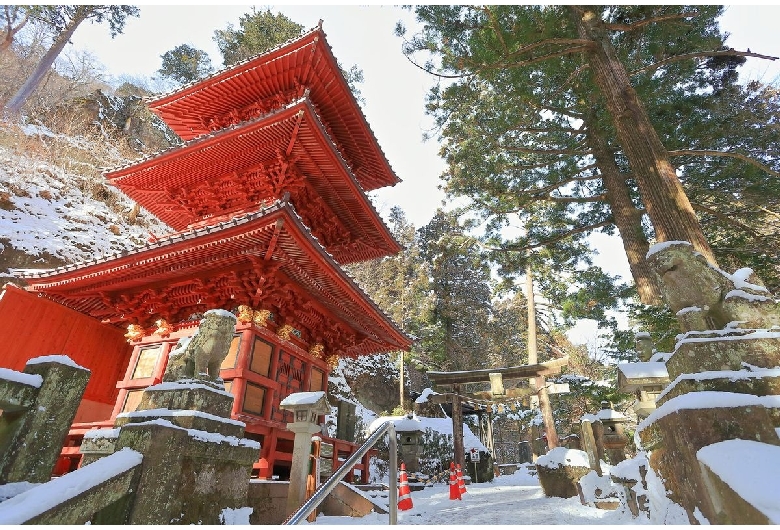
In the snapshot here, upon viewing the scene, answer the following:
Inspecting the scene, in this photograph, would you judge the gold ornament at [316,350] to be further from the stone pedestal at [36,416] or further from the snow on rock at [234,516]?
the stone pedestal at [36,416]

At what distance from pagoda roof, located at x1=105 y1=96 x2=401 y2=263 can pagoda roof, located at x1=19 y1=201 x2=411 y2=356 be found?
2.53 meters

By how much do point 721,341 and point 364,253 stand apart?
10357 millimetres

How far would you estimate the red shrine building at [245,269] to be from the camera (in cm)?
744

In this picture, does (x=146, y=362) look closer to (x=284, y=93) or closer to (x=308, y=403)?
(x=308, y=403)

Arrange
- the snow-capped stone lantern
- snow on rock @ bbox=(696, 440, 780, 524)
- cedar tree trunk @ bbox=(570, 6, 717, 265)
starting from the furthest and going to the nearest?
1. the snow-capped stone lantern
2. cedar tree trunk @ bbox=(570, 6, 717, 265)
3. snow on rock @ bbox=(696, 440, 780, 524)

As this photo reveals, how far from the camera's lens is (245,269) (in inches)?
305

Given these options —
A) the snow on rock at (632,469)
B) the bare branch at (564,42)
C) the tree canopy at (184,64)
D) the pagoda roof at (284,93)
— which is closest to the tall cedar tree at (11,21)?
the tree canopy at (184,64)

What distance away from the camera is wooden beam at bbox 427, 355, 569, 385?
50.3 feet

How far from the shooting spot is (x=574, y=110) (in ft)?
37.0

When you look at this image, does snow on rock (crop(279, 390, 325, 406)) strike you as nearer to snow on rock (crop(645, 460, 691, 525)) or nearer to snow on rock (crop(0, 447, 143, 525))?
snow on rock (crop(0, 447, 143, 525))

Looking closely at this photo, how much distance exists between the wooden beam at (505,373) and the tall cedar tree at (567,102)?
5358 millimetres

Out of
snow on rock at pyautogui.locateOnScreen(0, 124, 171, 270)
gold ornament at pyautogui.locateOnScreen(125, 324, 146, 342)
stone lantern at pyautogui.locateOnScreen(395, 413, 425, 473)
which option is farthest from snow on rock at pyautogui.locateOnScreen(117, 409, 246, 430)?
snow on rock at pyautogui.locateOnScreen(0, 124, 171, 270)

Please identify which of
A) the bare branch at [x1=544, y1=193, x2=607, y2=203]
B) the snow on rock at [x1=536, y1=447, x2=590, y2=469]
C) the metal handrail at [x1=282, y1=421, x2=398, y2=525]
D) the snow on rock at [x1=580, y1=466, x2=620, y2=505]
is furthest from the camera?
the bare branch at [x1=544, y1=193, x2=607, y2=203]

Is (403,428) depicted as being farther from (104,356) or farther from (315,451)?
(104,356)
